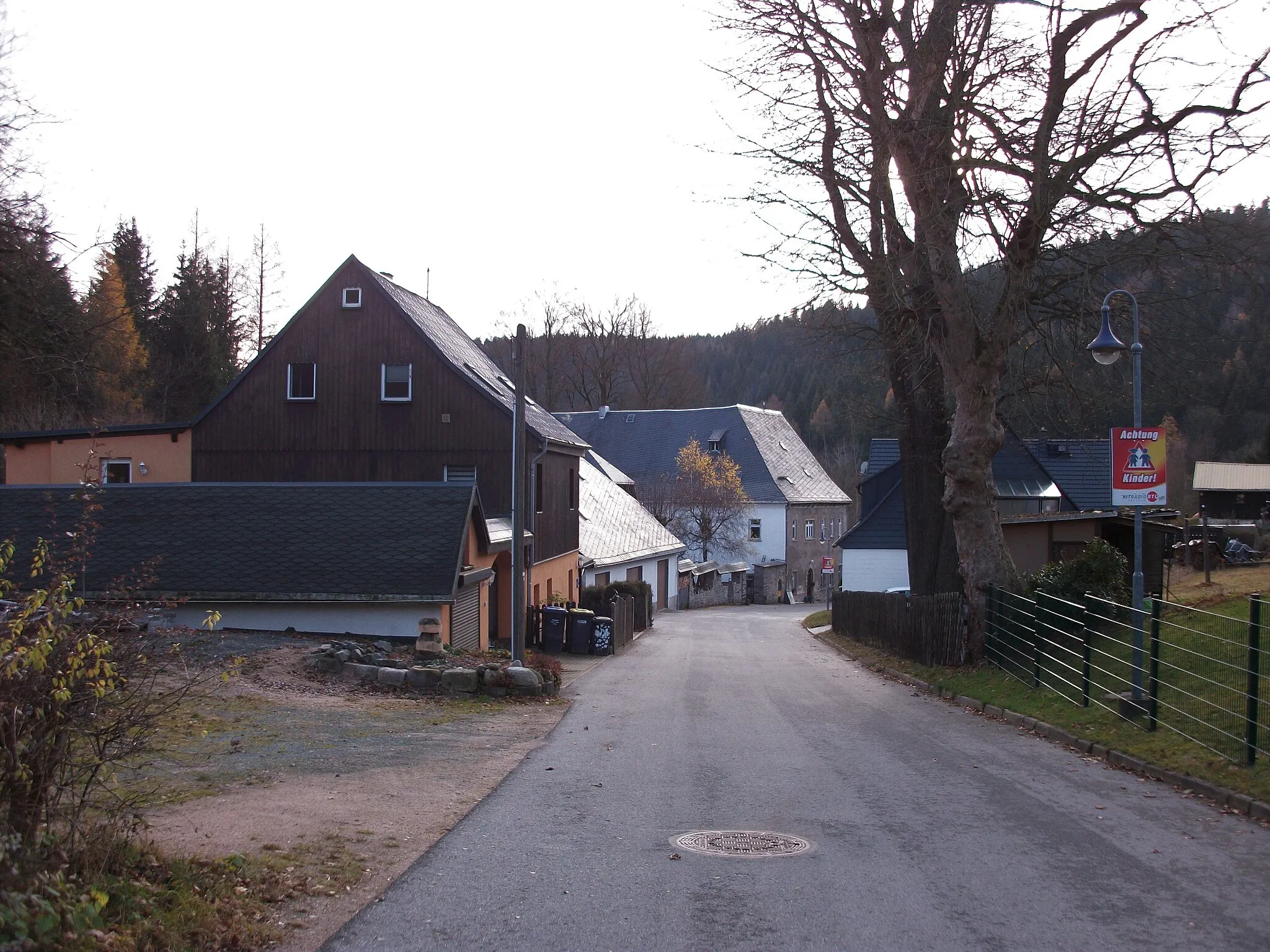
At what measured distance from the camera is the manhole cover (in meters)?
7.43

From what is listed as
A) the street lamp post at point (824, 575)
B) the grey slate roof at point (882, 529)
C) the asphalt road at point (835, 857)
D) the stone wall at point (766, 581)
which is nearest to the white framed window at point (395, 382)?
the asphalt road at point (835, 857)

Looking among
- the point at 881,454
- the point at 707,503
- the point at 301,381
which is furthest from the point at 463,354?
the point at 707,503

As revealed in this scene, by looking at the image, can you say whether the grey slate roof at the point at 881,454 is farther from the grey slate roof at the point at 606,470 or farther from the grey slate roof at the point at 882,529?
the grey slate roof at the point at 606,470

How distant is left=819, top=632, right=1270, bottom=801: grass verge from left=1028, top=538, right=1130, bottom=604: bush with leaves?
1.65 m

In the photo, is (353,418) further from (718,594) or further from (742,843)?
(718,594)

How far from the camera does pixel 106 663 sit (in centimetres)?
504

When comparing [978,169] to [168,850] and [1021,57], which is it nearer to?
[1021,57]

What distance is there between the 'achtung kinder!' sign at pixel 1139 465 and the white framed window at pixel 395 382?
2128 centimetres

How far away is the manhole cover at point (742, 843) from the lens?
24.4ft

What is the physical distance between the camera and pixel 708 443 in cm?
7344

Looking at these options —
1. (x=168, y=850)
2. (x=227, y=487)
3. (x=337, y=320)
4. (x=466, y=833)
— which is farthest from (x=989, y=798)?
(x=337, y=320)

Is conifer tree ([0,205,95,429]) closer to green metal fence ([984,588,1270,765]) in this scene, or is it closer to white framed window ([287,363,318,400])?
white framed window ([287,363,318,400])

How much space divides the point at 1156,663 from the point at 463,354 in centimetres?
2466

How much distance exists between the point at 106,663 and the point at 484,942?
2.29m
